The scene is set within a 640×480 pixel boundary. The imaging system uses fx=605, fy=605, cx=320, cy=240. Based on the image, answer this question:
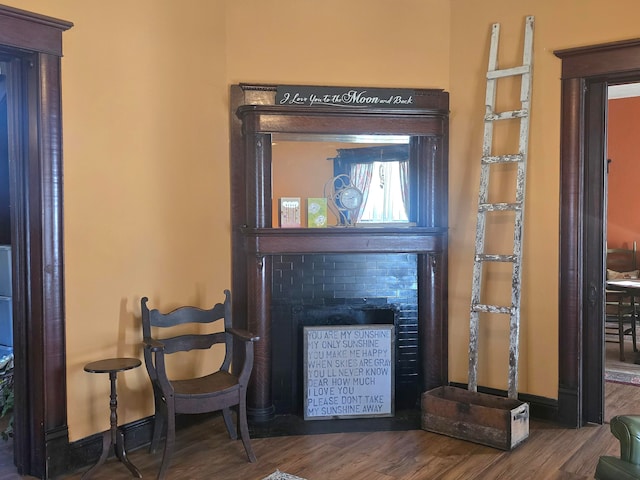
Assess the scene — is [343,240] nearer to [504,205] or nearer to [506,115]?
[504,205]

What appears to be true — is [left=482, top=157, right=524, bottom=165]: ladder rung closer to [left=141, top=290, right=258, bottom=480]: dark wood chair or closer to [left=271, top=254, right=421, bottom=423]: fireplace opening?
[left=271, top=254, right=421, bottom=423]: fireplace opening

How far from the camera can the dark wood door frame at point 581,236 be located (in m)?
3.85

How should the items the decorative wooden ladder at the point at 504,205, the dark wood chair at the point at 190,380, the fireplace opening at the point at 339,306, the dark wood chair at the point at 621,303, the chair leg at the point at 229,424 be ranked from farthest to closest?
the dark wood chair at the point at 621,303, the fireplace opening at the point at 339,306, the decorative wooden ladder at the point at 504,205, the chair leg at the point at 229,424, the dark wood chair at the point at 190,380

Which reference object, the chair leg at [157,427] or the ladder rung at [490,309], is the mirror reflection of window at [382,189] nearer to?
the ladder rung at [490,309]

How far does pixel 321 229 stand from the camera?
3932mm

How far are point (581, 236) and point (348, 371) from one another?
175 centimetres

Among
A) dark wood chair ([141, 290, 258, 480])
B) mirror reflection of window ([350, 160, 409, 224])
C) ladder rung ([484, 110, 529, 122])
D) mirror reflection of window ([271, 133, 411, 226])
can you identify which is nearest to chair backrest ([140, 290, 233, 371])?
dark wood chair ([141, 290, 258, 480])

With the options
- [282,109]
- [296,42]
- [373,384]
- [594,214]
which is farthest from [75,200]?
[594,214]

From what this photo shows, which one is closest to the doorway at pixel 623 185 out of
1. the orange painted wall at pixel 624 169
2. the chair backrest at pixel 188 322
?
the orange painted wall at pixel 624 169

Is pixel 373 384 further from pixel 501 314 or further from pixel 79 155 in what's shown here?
pixel 79 155

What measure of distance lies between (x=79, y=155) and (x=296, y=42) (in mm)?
1689

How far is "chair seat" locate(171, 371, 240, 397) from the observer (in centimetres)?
327

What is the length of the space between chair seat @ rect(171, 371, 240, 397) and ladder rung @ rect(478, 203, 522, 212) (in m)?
1.93

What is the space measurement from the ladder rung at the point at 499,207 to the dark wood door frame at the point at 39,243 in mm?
2572
